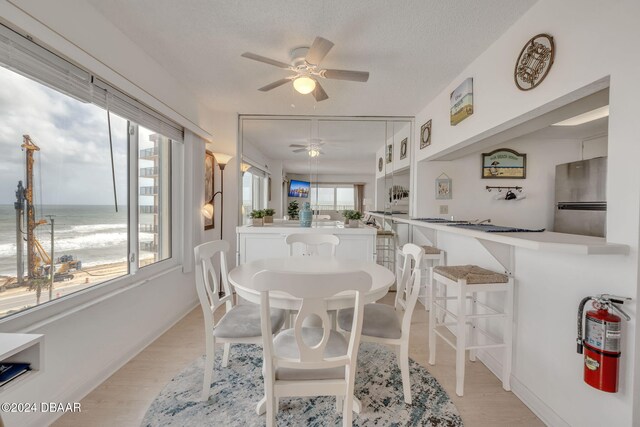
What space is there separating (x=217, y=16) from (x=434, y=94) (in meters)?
2.26

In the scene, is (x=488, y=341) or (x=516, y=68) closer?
(x=516, y=68)

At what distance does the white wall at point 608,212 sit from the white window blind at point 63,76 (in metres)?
2.75

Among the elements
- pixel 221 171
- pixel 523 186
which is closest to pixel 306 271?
pixel 221 171

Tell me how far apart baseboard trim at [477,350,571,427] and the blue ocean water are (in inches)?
116

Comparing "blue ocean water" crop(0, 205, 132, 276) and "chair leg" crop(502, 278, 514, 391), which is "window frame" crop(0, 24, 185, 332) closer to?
"blue ocean water" crop(0, 205, 132, 276)

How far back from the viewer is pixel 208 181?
3.44 m

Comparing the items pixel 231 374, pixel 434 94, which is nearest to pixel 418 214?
pixel 434 94

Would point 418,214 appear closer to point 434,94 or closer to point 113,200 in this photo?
point 434,94

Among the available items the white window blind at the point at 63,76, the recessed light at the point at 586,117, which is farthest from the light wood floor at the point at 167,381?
the recessed light at the point at 586,117

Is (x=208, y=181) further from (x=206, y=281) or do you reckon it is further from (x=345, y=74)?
(x=345, y=74)

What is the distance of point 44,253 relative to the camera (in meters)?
1.53

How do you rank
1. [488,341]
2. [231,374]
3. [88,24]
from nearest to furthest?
[88,24] < [231,374] < [488,341]

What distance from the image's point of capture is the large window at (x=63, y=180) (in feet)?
4.42

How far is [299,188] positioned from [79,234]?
110 inches
